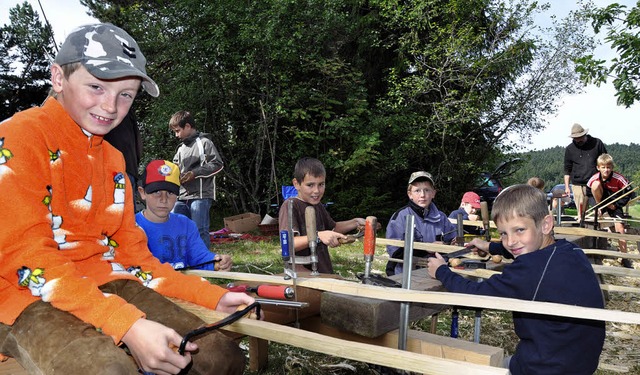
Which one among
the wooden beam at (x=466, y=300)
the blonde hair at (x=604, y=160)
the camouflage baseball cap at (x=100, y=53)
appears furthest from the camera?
the blonde hair at (x=604, y=160)

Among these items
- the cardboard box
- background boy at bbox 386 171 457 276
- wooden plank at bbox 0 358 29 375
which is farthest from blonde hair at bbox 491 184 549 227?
the cardboard box

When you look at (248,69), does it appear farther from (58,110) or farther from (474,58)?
(58,110)

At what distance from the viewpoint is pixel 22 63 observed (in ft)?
65.8

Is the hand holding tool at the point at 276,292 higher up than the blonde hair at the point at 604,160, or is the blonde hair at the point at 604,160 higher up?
the blonde hair at the point at 604,160

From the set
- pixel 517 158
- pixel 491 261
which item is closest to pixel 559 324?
pixel 491 261

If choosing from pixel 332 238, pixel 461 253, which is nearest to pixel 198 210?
pixel 332 238

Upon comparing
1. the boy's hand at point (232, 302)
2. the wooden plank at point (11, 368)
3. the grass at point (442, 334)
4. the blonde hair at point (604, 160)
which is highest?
the blonde hair at point (604, 160)

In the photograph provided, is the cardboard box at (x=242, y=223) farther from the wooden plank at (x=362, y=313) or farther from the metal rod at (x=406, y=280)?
the metal rod at (x=406, y=280)

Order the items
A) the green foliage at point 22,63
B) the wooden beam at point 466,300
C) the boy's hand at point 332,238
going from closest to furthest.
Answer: the wooden beam at point 466,300
the boy's hand at point 332,238
the green foliage at point 22,63

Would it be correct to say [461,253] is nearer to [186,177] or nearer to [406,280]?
[406,280]

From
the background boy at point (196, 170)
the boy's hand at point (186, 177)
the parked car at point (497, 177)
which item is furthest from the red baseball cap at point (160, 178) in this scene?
the parked car at point (497, 177)

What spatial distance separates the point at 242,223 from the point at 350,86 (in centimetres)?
562

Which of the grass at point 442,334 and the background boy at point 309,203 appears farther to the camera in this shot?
the background boy at point 309,203

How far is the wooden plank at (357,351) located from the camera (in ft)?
5.73
